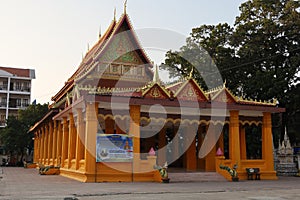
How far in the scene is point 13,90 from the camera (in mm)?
54156

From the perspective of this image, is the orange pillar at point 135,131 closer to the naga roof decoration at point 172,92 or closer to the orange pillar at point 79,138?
the naga roof decoration at point 172,92

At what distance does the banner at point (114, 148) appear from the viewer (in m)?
14.4

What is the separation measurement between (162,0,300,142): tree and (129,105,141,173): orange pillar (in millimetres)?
13928

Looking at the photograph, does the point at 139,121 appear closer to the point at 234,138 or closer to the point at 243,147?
the point at 234,138

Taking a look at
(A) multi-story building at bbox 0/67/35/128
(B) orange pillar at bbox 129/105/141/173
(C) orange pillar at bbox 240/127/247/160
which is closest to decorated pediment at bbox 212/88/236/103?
(B) orange pillar at bbox 129/105/141/173

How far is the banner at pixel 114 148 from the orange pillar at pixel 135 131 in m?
0.19

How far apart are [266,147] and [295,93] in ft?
34.2

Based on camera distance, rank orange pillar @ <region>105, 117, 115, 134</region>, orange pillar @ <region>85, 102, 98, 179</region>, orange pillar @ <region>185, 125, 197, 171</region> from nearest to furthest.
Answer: orange pillar @ <region>85, 102, 98, 179</region> → orange pillar @ <region>105, 117, 115, 134</region> → orange pillar @ <region>185, 125, 197, 171</region>

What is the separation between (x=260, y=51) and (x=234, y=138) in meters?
13.3

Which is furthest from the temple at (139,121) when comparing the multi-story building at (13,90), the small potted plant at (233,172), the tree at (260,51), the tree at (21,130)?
the multi-story building at (13,90)

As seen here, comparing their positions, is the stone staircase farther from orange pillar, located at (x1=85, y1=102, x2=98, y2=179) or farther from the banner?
orange pillar, located at (x1=85, y1=102, x2=98, y2=179)

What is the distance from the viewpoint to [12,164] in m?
42.0

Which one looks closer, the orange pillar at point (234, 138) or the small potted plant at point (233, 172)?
the small potted plant at point (233, 172)

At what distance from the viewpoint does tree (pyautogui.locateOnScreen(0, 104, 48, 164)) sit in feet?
131
